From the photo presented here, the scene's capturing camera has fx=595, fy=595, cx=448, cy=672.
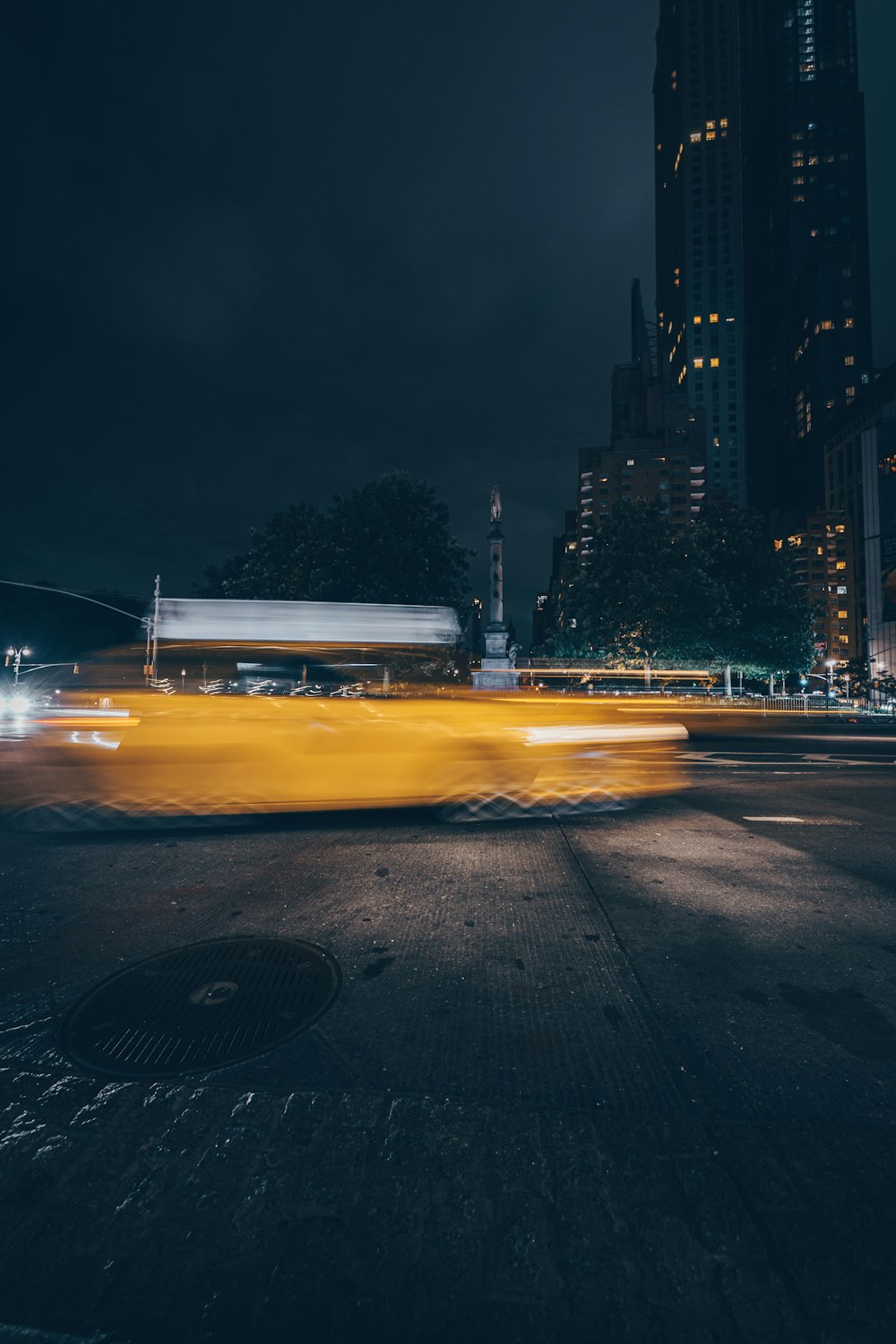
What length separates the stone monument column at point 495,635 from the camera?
3925cm

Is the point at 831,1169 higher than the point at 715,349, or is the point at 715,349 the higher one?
the point at 715,349

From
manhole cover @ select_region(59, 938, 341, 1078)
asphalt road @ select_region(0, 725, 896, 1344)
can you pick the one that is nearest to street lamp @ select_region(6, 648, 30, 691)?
manhole cover @ select_region(59, 938, 341, 1078)

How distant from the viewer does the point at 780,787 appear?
29.3ft

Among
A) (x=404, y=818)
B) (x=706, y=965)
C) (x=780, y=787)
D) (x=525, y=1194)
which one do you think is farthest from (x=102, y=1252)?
(x=780, y=787)

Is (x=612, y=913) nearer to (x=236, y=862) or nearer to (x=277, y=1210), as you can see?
(x=277, y=1210)

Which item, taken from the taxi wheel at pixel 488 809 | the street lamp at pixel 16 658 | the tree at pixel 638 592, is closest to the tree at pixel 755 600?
the tree at pixel 638 592

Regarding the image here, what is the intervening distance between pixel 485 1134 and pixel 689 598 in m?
34.8

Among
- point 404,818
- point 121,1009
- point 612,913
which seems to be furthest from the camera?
point 404,818

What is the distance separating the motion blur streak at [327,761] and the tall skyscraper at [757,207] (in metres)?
181

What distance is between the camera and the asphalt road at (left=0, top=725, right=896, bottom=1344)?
5.24 ft

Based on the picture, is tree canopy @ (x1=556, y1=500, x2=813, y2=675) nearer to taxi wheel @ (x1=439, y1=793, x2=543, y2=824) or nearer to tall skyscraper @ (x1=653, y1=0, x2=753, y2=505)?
taxi wheel @ (x1=439, y1=793, x2=543, y2=824)

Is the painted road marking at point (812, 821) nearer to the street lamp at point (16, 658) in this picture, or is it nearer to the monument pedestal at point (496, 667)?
the street lamp at point (16, 658)

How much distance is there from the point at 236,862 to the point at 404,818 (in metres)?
2.25

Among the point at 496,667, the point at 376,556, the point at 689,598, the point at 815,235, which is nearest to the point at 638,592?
the point at 689,598
